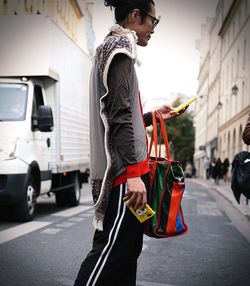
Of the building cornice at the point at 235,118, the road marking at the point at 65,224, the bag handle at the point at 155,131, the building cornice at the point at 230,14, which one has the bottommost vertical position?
the road marking at the point at 65,224

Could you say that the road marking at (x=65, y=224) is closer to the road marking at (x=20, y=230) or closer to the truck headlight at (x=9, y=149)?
the road marking at (x=20, y=230)

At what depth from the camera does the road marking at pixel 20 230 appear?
20.4 feet

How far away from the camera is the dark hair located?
105 inches

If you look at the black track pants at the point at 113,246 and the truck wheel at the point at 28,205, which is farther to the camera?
the truck wheel at the point at 28,205

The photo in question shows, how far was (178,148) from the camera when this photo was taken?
73.4 metres

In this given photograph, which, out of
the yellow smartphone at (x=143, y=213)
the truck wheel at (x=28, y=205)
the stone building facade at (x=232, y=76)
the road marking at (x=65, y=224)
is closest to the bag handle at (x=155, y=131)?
the yellow smartphone at (x=143, y=213)

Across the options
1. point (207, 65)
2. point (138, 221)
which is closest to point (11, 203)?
point (138, 221)

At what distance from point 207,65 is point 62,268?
59.2m

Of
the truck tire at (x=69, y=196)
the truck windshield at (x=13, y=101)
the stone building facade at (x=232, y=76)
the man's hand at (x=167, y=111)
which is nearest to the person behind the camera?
the man's hand at (x=167, y=111)

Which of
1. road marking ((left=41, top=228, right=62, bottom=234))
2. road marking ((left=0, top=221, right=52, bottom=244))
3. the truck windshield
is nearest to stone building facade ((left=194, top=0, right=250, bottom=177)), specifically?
the truck windshield

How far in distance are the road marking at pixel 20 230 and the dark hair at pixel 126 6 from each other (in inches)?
154

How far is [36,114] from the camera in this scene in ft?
27.5

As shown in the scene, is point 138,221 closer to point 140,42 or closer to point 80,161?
point 140,42

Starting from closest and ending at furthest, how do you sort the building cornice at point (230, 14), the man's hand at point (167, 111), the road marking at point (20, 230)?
the man's hand at point (167, 111), the road marking at point (20, 230), the building cornice at point (230, 14)
